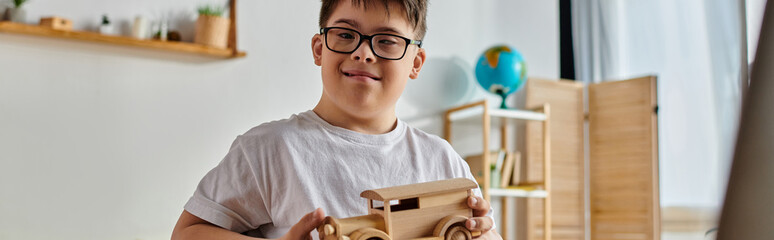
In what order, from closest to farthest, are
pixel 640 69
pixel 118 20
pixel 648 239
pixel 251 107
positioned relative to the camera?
pixel 118 20 < pixel 251 107 < pixel 648 239 < pixel 640 69

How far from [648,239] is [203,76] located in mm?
2273

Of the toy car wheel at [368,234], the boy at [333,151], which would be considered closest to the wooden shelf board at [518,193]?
the boy at [333,151]

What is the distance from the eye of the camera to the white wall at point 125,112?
2.57 m

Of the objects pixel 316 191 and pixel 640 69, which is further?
pixel 640 69

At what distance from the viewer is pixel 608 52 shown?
3.59 meters

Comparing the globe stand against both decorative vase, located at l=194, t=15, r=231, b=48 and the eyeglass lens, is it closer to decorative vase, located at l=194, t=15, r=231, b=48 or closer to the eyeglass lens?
Answer: decorative vase, located at l=194, t=15, r=231, b=48

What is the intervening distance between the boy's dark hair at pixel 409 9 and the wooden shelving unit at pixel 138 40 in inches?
76.6

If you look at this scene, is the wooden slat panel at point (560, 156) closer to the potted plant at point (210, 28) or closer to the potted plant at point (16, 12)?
the potted plant at point (210, 28)

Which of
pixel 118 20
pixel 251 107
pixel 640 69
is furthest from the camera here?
pixel 640 69

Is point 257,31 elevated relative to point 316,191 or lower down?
elevated

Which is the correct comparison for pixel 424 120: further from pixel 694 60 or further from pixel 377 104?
pixel 377 104

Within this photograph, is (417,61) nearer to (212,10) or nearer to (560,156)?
(212,10)

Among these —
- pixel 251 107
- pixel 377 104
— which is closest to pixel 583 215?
pixel 251 107

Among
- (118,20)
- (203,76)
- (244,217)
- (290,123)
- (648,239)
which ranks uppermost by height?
(118,20)
